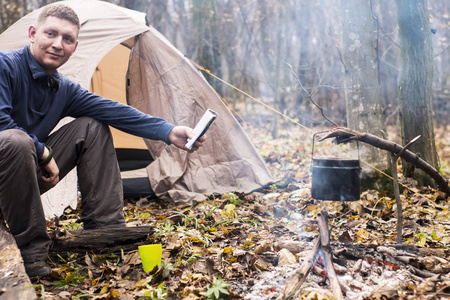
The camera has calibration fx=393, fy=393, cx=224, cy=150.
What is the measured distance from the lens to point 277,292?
181 centimetres

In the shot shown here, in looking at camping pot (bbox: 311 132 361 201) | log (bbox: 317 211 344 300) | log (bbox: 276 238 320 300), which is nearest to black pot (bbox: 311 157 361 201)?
camping pot (bbox: 311 132 361 201)

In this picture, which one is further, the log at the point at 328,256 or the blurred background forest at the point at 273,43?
the blurred background forest at the point at 273,43

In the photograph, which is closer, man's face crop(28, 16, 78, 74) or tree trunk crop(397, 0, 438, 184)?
man's face crop(28, 16, 78, 74)

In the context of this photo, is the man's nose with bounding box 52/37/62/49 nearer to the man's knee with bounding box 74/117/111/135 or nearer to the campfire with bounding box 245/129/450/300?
the man's knee with bounding box 74/117/111/135

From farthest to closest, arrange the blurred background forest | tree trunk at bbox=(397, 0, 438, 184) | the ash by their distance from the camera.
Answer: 1. the blurred background forest
2. tree trunk at bbox=(397, 0, 438, 184)
3. the ash

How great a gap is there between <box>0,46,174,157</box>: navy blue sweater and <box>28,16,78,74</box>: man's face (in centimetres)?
5

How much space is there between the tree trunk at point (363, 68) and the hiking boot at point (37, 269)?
2.63 m

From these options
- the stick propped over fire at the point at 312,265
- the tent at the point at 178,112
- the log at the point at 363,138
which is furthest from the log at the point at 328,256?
the tent at the point at 178,112

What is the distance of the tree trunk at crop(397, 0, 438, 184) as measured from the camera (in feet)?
11.9

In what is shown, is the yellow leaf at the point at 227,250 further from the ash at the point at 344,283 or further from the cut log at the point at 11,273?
the cut log at the point at 11,273

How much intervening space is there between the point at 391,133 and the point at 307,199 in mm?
5659

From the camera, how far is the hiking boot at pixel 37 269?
1.98 m

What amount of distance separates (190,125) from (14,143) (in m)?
2.22

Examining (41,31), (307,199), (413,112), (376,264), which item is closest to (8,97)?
(41,31)
